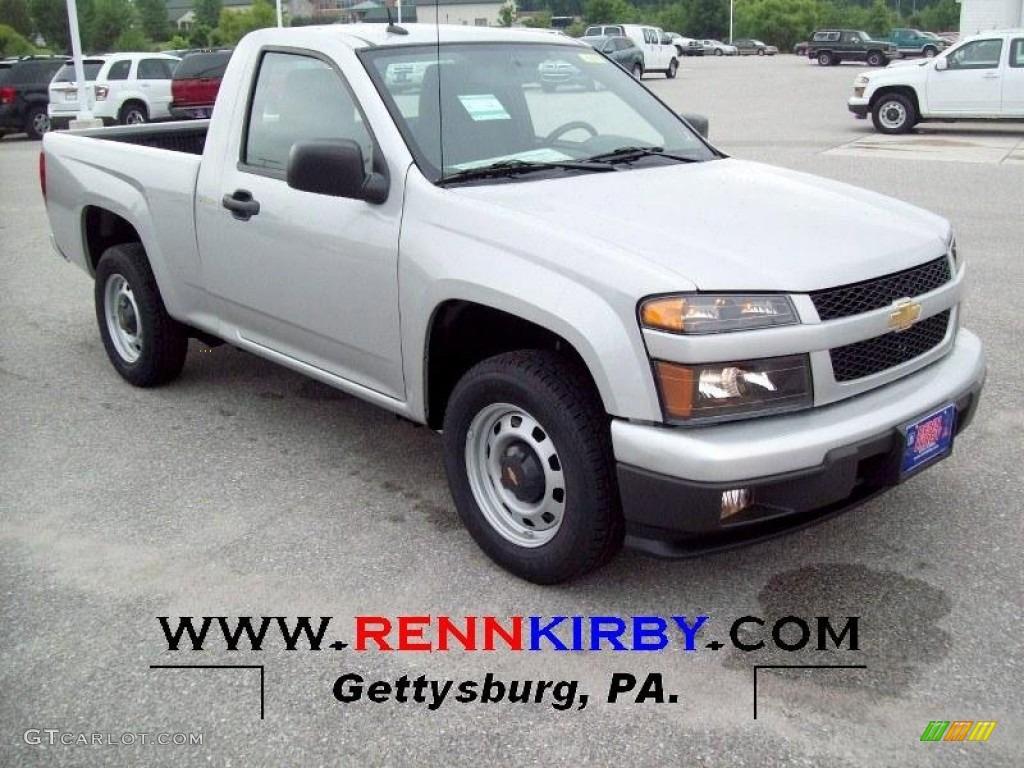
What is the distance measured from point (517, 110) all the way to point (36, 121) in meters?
21.7

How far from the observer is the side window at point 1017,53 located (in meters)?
17.4

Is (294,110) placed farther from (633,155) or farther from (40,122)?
(40,122)

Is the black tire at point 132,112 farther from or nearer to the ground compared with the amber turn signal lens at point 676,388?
farther from the ground

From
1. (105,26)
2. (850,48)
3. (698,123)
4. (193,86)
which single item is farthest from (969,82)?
(105,26)

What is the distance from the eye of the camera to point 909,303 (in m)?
3.54

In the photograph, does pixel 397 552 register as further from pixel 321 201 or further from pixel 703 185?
pixel 703 185

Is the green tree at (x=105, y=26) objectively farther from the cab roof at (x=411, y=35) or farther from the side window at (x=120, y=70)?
the cab roof at (x=411, y=35)

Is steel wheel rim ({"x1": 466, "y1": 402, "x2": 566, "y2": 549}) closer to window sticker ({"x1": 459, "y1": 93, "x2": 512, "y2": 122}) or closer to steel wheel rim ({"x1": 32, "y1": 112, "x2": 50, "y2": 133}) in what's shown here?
window sticker ({"x1": 459, "y1": 93, "x2": 512, "y2": 122})

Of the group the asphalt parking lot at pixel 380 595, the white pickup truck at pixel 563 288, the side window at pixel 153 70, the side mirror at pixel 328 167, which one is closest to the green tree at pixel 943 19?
the side window at pixel 153 70

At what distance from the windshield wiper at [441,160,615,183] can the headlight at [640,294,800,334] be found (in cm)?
112

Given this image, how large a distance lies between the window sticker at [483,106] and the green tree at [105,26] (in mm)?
72493

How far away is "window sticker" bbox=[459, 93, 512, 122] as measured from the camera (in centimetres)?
429

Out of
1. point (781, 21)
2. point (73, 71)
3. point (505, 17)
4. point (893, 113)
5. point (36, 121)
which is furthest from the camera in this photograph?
point (781, 21)

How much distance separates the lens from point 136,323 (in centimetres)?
585
